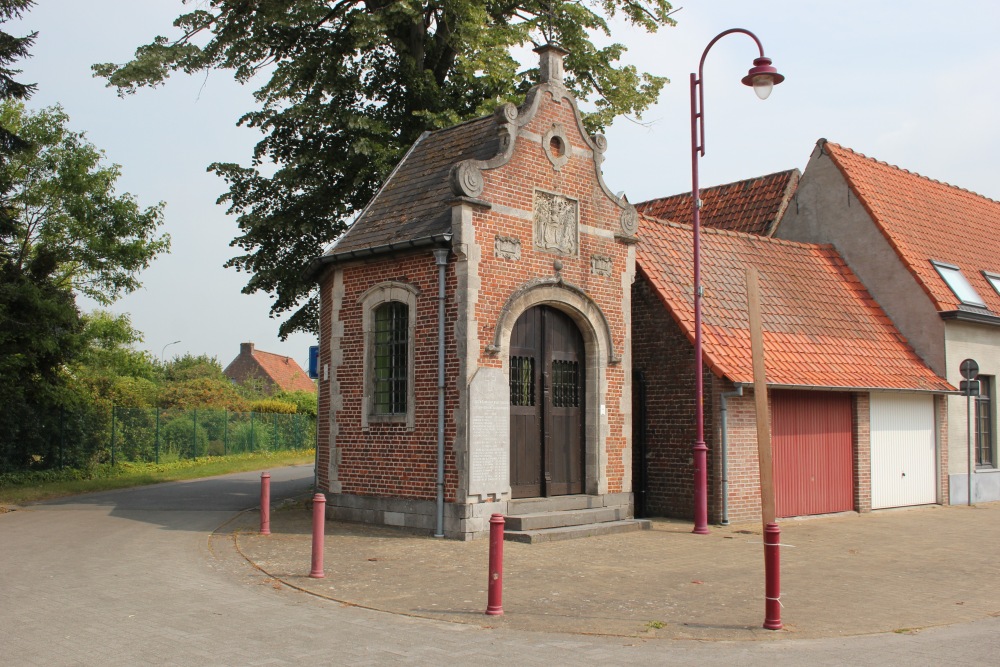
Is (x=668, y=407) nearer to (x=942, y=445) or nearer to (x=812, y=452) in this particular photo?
(x=812, y=452)

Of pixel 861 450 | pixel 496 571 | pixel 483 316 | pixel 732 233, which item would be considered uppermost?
pixel 732 233

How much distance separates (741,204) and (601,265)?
10427 mm

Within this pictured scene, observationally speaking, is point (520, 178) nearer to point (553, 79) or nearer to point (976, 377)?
point (553, 79)

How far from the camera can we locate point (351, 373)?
15625 millimetres

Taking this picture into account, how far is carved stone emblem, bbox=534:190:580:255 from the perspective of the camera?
15047 millimetres

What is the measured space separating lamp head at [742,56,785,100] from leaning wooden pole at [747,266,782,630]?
17.2 ft

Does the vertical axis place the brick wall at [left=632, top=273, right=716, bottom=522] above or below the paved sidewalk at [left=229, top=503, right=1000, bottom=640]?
above

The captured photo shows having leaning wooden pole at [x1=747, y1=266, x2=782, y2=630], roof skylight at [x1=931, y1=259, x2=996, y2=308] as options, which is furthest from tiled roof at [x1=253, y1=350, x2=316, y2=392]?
leaning wooden pole at [x1=747, y1=266, x2=782, y2=630]

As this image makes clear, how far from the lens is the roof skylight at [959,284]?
69.4 ft

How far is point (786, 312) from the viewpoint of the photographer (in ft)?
62.3

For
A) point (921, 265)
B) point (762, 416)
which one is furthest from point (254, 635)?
point (921, 265)

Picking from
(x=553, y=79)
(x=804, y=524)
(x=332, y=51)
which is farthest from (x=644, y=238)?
(x=332, y=51)

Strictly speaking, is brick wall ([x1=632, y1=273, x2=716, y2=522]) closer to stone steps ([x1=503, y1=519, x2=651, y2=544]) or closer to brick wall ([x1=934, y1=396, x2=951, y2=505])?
stone steps ([x1=503, y1=519, x2=651, y2=544])

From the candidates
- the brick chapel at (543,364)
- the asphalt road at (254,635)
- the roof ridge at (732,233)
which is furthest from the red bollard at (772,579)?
the roof ridge at (732,233)
